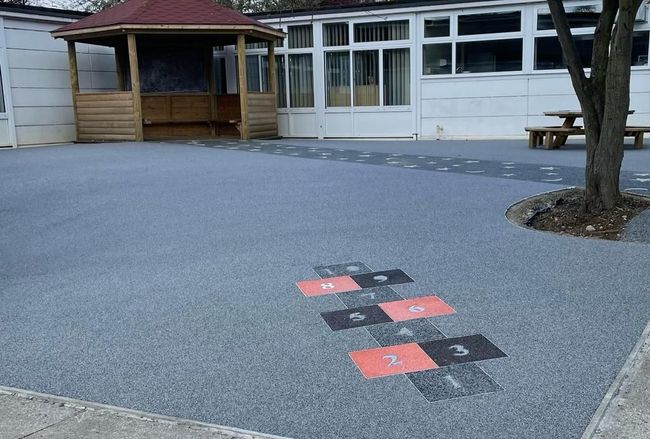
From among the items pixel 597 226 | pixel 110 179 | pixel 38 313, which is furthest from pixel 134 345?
pixel 110 179

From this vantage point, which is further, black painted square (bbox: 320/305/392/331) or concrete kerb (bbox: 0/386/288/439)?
black painted square (bbox: 320/305/392/331)

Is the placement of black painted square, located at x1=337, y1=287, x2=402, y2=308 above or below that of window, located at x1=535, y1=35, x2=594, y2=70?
below

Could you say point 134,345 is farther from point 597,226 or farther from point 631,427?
point 597,226

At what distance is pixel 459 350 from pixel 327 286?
1298mm

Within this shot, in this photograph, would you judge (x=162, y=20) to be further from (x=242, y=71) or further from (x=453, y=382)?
(x=453, y=382)

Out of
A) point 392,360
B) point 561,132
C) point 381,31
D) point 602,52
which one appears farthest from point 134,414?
point 381,31

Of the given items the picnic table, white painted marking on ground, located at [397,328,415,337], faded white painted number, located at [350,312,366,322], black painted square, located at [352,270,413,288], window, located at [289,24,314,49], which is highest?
window, located at [289,24,314,49]

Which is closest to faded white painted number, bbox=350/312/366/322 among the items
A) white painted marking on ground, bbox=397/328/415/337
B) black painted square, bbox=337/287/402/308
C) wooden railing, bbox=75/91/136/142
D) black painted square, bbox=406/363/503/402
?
black painted square, bbox=337/287/402/308

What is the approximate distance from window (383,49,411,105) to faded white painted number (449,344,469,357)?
13.8 m

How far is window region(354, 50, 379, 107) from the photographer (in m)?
16.5

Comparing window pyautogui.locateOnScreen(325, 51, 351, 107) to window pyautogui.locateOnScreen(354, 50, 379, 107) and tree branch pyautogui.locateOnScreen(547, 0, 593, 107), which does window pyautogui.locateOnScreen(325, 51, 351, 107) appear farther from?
tree branch pyautogui.locateOnScreen(547, 0, 593, 107)

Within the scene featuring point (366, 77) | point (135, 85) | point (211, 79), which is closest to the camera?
point (135, 85)

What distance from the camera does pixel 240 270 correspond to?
471 centimetres

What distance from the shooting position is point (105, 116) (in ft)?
49.9
